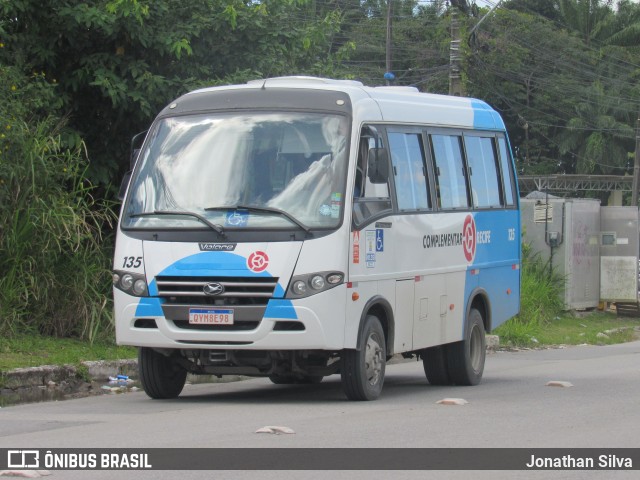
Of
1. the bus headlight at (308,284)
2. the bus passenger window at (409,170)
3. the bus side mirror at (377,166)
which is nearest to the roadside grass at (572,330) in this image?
the bus passenger window at (409,170)

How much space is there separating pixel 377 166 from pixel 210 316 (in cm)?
211

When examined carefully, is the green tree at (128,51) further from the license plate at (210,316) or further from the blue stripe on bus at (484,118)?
the license plate at (210,316)

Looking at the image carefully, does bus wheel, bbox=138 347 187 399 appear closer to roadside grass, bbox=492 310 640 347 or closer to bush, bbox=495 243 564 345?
roadside grass, bbox=492 310 640 347

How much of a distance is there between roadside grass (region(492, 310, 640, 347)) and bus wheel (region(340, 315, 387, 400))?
33.3 feet

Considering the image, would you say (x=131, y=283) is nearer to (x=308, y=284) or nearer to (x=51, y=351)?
(x=308, y=284)

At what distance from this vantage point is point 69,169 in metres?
15.4

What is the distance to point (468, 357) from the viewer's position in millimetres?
13953

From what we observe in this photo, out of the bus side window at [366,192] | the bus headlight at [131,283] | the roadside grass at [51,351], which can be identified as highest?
the bus side window at [366,192]

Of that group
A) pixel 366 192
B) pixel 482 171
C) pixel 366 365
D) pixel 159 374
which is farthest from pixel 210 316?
pixel 482 171

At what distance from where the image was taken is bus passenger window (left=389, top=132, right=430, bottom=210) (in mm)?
12352

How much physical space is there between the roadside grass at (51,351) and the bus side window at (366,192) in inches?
165

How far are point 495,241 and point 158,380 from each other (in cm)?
501

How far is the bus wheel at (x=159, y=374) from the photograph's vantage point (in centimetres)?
1164

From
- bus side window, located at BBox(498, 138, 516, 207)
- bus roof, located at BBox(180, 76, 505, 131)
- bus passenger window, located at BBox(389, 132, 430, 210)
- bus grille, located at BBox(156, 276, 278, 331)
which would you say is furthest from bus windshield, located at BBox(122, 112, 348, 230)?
bus side window, located at BBox(498, 138, 516, 207)
